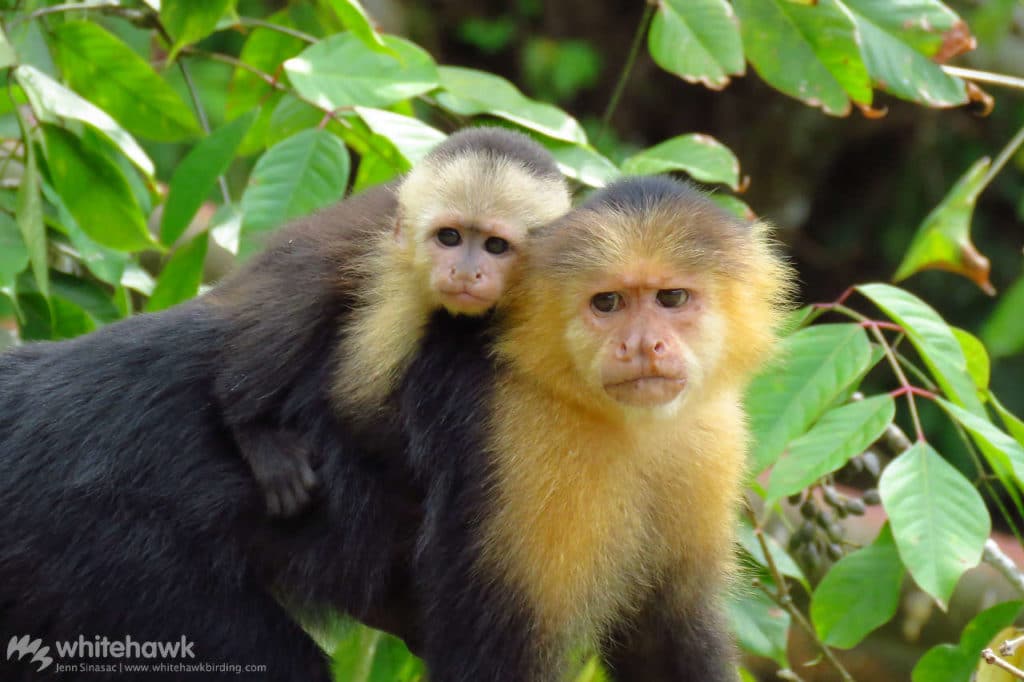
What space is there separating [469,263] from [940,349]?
1.20 meters

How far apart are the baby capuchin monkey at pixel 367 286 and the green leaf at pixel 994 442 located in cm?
110

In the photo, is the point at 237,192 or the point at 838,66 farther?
the point at 237,192

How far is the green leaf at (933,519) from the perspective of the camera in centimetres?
293

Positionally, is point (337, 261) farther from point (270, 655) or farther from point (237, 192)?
point (237, 192)

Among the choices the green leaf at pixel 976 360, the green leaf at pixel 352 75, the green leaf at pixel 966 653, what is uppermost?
the green leaf at pixel 352 75

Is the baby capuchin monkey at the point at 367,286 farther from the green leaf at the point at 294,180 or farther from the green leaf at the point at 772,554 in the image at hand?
the green leaf at the point at 772,554

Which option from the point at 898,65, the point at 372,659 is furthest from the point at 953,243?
the point at 372,659

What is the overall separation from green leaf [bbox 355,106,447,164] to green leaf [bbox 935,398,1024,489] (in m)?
1.56

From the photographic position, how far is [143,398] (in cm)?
324

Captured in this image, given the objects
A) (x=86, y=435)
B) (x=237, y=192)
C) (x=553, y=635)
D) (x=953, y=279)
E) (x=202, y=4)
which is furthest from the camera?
(x=953, y=279)

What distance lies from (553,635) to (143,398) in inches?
46.3

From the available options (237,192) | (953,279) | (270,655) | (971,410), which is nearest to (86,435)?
(270,655)

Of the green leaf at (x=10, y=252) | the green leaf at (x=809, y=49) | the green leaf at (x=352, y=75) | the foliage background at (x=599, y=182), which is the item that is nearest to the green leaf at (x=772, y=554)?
the foliage background at (x=599, y=182)

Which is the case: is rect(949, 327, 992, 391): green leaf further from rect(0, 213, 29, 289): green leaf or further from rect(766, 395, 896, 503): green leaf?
rect(0, 213, 29, 289): green leaf
